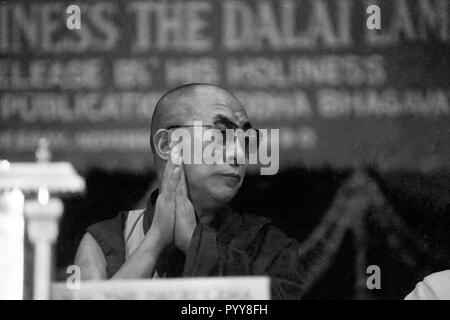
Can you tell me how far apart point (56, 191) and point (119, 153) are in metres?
0.28

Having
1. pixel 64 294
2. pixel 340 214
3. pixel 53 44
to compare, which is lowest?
pixel 64 294

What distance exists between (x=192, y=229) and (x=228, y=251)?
16 centimetres

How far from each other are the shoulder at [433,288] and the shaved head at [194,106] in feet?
2.96

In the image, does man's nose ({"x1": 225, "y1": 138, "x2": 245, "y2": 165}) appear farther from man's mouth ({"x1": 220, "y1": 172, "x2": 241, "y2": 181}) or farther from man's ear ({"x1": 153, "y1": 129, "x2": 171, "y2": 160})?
man's ear ({"x1": 153, "y1": 129, "x2": 171, "y2": 160})

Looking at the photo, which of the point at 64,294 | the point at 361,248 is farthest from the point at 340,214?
the point at 64,294

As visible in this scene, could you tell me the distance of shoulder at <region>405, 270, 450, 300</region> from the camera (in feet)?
12.4

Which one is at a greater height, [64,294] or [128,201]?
[128,201]

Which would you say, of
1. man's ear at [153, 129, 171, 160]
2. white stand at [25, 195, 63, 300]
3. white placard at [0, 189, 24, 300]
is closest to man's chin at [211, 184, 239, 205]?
man's ear at [153, 129, 171, 160]

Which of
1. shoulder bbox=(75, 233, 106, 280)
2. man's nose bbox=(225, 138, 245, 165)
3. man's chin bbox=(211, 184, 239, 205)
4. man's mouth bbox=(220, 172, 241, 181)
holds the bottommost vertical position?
shoulder bbox=(75, 233, 106, 280)

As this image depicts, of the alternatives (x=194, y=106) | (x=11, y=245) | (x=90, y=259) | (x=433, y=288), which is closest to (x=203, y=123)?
(x=194, y=106)

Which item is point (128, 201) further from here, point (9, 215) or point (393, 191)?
point (393, 191)

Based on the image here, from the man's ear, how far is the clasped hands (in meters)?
0.03

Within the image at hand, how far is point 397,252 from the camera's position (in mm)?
3826

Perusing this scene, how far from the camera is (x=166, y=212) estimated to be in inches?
149
